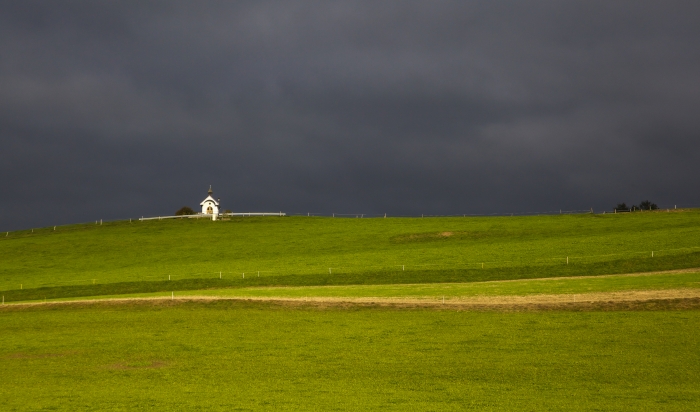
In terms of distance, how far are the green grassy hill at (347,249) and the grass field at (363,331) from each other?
0.44 metres

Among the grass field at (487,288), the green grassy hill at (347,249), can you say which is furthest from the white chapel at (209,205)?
the grass field at (487,288)

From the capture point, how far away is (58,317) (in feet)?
128

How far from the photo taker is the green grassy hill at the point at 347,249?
52562 millimetres

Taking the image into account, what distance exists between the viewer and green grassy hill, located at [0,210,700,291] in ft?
172

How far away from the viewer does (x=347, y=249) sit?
234 feet

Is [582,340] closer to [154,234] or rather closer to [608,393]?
[608,393]

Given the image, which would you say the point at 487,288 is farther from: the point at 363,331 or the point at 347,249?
the point at 347,249

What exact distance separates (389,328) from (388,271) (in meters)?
21.5

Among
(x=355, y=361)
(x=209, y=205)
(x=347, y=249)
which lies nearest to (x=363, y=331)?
(x=355, y=361)

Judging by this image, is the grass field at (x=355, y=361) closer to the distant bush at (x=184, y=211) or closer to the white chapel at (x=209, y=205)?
the white chapel at (x=209, y=205)

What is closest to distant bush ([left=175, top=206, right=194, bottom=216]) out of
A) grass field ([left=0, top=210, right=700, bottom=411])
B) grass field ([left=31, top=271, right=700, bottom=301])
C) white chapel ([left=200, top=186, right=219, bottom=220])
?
white chapel ([left=200, top=186, right=219, bottom=220])

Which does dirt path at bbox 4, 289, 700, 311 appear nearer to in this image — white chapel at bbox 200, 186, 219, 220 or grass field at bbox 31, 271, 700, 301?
grass field at bbox 31, 271, 700, 301

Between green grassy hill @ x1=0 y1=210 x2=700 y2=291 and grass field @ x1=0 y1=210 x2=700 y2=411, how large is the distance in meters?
0.44

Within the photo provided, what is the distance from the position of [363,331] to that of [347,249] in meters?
39.6
